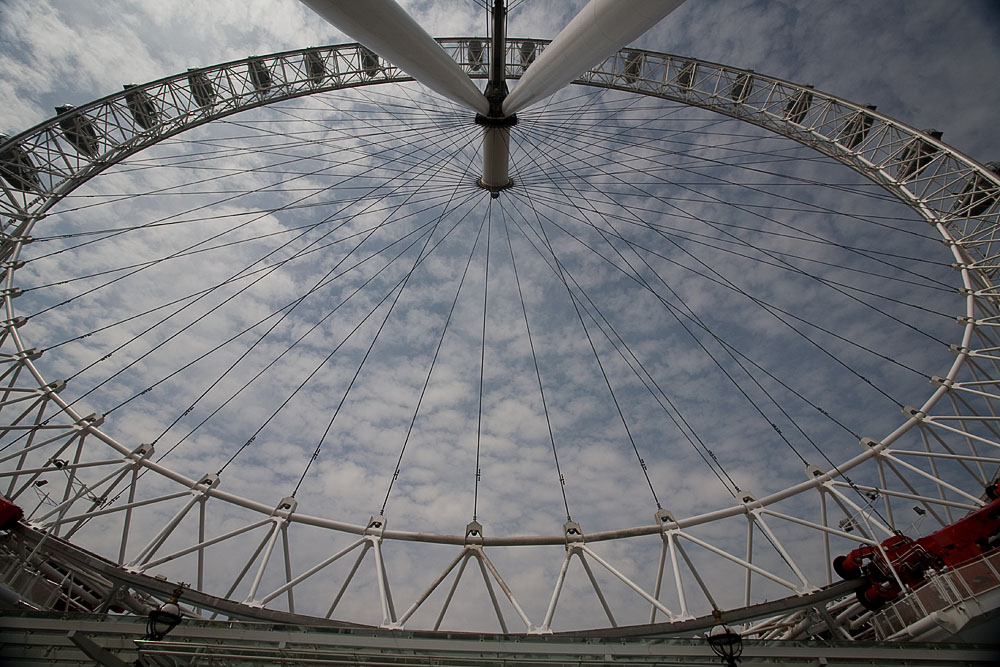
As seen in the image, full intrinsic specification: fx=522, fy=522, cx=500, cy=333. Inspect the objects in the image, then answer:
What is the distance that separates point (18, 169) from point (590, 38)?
103 feet

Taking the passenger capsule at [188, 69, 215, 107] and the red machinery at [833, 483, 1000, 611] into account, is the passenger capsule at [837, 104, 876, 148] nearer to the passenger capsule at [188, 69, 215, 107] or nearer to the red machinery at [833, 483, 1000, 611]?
the red machinery at [833, 483, 1000, 611]

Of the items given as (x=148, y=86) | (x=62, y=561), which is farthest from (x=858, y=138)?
(x=62, y=561)

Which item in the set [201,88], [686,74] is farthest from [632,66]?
[201,88]

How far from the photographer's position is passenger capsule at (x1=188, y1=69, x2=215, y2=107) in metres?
32.7

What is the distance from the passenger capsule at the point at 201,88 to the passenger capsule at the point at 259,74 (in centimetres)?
258

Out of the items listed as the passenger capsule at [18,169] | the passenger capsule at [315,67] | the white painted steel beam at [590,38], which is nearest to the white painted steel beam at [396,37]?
A: the white painted steel beam at [590,38]

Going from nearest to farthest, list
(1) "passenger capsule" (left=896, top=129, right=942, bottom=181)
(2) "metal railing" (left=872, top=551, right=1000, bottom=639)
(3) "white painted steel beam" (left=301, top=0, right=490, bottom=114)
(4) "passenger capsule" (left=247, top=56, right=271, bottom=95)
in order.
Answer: (3) "white painted steel beam" (left=301, top=0, right=490, bottom=114) → (2) "metal railing" (left=872, top=551, right=1000, bottom=639) → (1) "passenger capsule" (left=896, top=129, right=942, bottom=181) → (4) "passenger capsule" (left=247, top=56, right=271, bottom=95)

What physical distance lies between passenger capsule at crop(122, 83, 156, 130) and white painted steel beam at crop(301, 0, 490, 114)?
23269mm

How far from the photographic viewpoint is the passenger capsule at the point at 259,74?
33.5m

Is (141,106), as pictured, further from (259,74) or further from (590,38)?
(590,38)

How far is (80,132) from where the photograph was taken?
99.6 ft

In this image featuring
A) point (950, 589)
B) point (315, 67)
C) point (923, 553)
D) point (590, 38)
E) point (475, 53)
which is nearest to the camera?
point (950, 589)

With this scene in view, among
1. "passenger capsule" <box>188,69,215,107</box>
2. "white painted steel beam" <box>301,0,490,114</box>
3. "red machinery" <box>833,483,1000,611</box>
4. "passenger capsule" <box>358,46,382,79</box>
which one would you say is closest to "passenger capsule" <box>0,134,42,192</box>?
"passenger capsule" <box>188,69,215,107</box>

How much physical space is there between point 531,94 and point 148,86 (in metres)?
25.6
